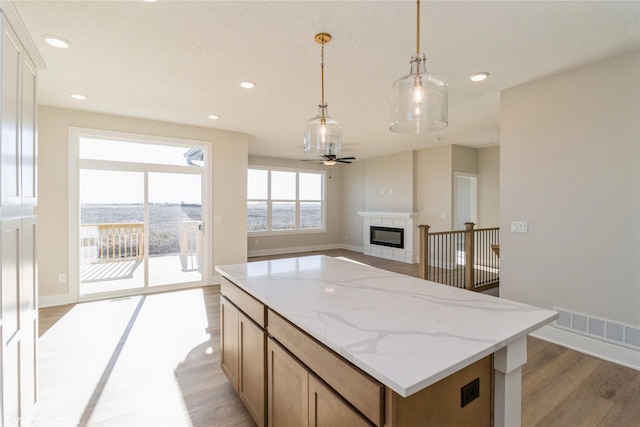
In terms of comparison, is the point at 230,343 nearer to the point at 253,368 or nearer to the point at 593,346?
the point at 253,368

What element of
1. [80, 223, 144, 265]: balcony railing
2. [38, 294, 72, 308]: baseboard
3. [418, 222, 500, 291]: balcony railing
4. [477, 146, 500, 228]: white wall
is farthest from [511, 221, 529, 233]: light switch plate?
[38, 294, 72, 308]: baseboard

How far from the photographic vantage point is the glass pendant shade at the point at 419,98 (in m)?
1.58

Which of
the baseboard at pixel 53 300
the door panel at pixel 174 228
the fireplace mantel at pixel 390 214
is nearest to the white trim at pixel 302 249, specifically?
the fireplace mantel at pixel 390 214

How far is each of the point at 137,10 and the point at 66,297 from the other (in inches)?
158

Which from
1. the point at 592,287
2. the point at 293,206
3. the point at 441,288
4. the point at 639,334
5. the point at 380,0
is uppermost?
the point at 380,0

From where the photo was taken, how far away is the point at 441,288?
5.76 ft

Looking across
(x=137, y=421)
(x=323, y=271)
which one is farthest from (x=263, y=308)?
(x=137, y=421)

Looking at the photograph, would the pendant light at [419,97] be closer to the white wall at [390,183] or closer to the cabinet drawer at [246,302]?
the cabinet drawer at [246,302]

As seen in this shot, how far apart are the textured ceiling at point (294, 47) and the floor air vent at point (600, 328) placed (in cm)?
232

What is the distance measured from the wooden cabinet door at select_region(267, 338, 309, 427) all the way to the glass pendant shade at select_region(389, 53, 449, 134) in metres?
1.38

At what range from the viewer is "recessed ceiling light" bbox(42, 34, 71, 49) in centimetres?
241

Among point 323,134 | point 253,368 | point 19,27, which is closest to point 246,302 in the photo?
point 253,368

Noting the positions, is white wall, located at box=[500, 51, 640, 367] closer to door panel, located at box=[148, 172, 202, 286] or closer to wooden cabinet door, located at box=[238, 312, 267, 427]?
wooden cabinet door, located at box=[238, 312, 267, 427]

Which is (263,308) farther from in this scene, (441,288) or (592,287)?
(592,287)
